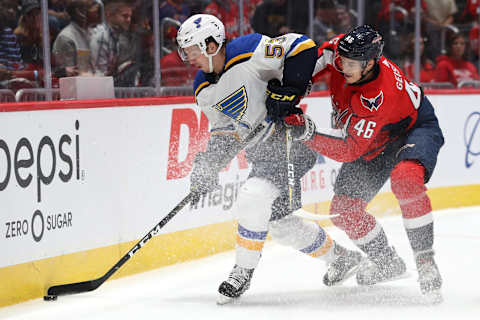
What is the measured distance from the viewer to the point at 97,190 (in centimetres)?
375

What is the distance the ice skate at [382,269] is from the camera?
11.3 feet

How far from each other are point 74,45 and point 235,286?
1.78m

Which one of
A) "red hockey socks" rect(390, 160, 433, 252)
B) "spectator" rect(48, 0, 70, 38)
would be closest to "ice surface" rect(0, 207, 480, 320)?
"red hockey socks" rect(390, 160, 433, 252)

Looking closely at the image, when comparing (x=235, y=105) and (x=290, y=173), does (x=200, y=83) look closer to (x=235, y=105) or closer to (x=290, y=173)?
(x=235, y=105)

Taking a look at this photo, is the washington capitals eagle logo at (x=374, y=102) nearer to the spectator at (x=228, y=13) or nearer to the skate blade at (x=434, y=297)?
the skate blade at (x=434, y=297)

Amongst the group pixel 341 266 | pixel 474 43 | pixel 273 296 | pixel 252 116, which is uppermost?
pixel 474 43

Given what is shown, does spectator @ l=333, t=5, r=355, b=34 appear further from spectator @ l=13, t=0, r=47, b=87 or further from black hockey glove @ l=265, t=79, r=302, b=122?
black hockey glove @ l=265, t=79, r=302, b=122

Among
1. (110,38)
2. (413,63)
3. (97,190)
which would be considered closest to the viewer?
(97,190)

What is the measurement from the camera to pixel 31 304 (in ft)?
10.8

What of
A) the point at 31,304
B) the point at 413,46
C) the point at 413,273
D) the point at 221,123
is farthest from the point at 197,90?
the point at 413,46

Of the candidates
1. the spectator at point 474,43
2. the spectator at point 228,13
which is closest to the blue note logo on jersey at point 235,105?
the spectator at point 228,13

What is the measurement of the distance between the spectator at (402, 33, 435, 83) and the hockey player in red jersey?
10.9ft

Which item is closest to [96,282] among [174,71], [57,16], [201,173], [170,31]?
[201,173]

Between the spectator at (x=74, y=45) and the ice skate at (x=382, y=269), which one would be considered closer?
the ice skate at (x=382, y=269)
